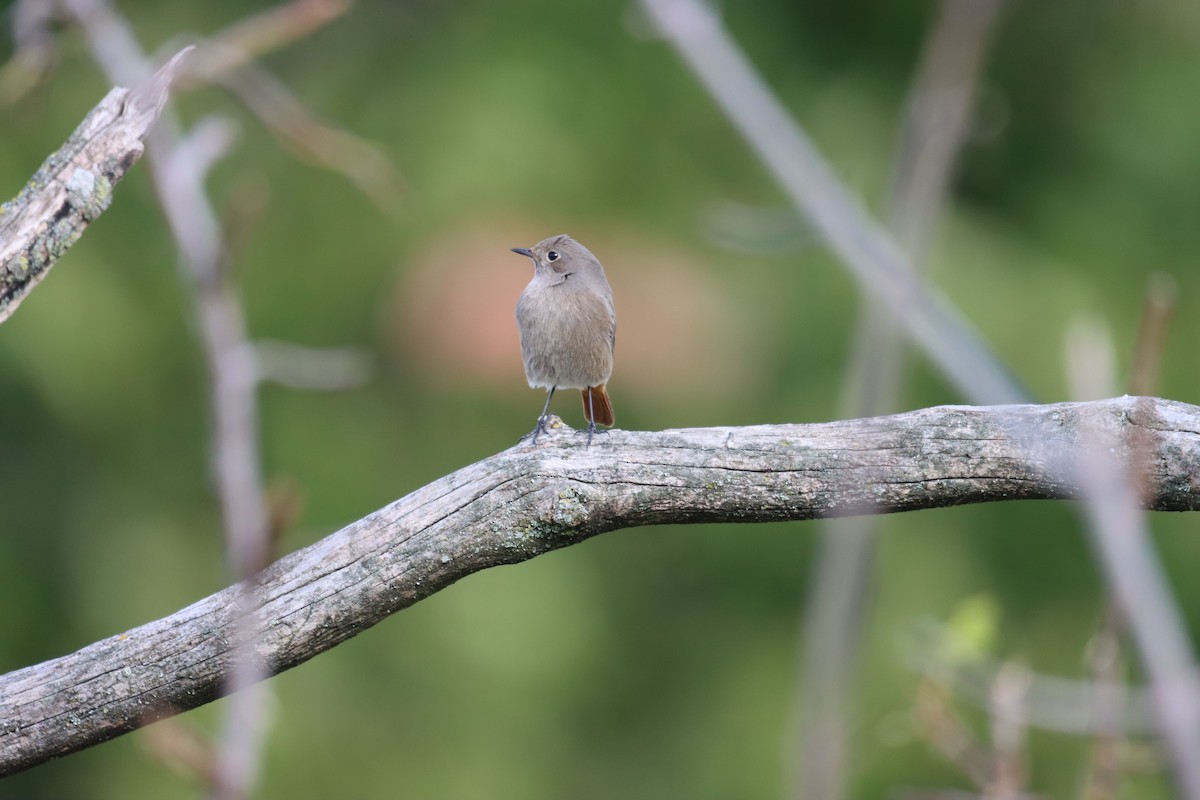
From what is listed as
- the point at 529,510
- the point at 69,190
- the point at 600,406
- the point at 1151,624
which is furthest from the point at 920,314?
the point at 600,406

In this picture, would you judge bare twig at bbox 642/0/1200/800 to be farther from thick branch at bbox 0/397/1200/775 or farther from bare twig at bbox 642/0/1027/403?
thick branch at bbox 0/397/1200/775

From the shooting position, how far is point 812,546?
5.38 metres

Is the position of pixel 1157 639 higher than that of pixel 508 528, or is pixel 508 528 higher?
pixel 508 528

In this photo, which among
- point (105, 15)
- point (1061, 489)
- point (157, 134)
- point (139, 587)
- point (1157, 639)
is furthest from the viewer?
point (139, 587)

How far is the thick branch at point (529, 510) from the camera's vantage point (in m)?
2.09

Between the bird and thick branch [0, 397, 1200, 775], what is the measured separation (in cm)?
77

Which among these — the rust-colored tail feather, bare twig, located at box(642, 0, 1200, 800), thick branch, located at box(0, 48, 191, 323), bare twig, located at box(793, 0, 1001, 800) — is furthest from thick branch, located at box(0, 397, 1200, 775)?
the rust-colored tail feather

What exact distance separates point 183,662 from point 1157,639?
5.67 ft

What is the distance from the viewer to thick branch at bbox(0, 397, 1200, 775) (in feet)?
6.86

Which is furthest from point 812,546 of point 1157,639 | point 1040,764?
point 1157,639

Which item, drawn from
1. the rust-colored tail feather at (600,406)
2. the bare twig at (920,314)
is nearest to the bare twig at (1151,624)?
the bare twig at (920,314)

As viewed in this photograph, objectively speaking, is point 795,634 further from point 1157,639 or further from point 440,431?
point 1157,639

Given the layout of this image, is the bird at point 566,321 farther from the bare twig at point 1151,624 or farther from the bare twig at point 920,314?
the bare twig at point 1151,624

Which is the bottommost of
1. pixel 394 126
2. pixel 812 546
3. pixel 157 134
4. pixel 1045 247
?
pixel 157 134
